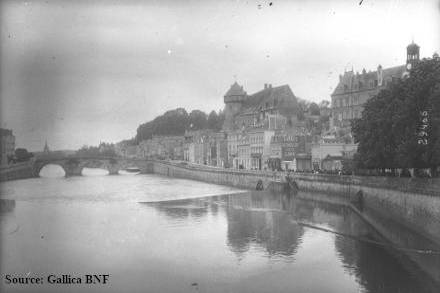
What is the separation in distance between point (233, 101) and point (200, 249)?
78.8 meters

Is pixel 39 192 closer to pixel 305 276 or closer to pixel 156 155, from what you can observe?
pixel 305 276

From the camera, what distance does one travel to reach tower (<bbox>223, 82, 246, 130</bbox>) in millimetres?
104250

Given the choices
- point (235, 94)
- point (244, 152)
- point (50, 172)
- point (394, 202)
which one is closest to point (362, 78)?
point (244, 152)

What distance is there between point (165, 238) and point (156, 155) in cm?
10533

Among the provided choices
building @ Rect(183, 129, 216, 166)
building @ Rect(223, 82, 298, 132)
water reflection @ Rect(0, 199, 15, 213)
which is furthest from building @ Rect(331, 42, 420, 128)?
water reflection @ Rect(0, 199, 15, 213)

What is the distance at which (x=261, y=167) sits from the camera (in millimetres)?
77312

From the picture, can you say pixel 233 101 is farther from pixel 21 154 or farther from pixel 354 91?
pixel 21 154

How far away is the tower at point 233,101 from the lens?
104250 millimetres

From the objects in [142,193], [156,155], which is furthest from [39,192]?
[156,155]

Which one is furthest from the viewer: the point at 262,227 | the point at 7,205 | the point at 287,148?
the point at 287,148

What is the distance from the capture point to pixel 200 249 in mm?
27562

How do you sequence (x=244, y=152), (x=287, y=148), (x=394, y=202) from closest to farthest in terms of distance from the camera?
(x=394, y=202)
(x=287, y=148)
(x=244, y=152)

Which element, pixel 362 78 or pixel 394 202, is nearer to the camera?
pixel 394 202

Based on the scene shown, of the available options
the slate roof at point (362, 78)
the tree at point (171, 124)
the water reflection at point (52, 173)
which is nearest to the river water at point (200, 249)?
the slate roof at point (362, 78)
